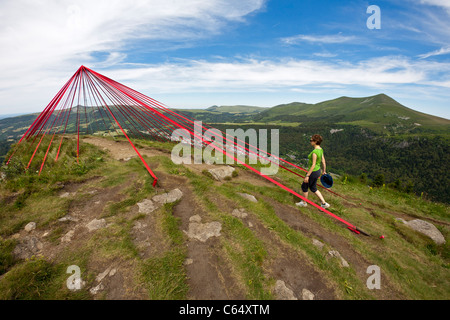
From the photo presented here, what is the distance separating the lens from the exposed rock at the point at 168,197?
28.8ft

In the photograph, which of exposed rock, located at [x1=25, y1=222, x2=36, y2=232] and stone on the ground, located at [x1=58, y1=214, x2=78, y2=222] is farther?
stone on the ground, located at [x1=58, y1=214, x2=78, y2=222]

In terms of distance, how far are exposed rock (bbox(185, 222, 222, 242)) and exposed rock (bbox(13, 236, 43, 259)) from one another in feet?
16.3

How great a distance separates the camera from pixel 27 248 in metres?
5.96

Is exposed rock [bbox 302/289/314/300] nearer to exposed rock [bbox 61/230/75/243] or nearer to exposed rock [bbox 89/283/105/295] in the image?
exposed rock [bbox 89/283/105/295]

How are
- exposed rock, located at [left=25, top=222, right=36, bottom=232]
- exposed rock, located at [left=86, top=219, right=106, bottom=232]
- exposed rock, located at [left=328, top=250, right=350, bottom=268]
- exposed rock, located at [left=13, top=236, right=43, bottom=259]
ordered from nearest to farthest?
1. exposed rock, located at [left=13, top=236, right=43, bottom=259]
2. exposed rock, located at [left=328, top=250, right=350, bottom=268]
3. exposed rock, located at [left=25, top=222, right=36, bottom=232]
4. exposed rock, located at [left=86, top=219, right=106, bottom=232]

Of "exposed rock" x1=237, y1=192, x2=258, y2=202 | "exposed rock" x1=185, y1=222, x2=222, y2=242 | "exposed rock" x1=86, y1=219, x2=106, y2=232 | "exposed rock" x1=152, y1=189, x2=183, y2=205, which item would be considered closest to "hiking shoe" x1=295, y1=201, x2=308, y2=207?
"exposed rock" x1=237, y1=192, x2=258, y2=202

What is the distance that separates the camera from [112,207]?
809cm

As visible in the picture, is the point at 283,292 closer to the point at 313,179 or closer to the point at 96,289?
the point at 96,289

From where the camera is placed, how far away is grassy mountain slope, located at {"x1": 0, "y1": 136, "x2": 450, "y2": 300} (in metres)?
5.05

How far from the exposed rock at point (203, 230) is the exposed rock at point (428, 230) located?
10.4 meters

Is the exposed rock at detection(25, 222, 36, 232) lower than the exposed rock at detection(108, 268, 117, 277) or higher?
higher

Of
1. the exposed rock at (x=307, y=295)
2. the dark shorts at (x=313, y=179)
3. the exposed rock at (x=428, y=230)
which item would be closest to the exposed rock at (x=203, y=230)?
the exposed rock at (x=307, y=295)

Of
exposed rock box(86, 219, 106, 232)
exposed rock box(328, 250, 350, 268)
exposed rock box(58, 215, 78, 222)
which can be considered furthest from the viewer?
exposed rock box(58, 215, 78, 222)

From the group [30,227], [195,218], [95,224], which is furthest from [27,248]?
[195,218]
